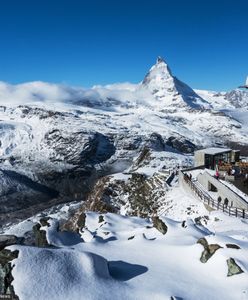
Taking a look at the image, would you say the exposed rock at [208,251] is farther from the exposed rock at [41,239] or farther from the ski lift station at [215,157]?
the ski lift station at [215,157]

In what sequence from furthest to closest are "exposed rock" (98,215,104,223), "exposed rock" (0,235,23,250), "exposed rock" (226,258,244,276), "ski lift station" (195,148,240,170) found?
1. "ski lift station" (195,148,240,170)
2. "exposed rock" (98,215,104,223)
3. "exposed rock" (0,235,23,250)
4. "exposed rock" (226,258,244,276)

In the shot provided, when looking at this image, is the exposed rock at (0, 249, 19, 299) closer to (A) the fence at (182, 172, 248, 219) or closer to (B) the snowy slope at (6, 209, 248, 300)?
(B) the snowy slope at (6, 209, 248, 300)

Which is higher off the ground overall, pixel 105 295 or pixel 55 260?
pixel 55 260

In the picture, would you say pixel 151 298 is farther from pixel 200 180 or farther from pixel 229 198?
pixel 200 180

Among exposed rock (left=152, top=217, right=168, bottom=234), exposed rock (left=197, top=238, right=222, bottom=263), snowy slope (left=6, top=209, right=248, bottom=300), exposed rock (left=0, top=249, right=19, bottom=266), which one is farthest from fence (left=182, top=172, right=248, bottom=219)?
exposed rock (left=0, top=249, right=19, bottom=266)

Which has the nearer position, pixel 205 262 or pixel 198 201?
pixel 205 262

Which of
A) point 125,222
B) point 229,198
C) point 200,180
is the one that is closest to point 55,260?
point 125,222

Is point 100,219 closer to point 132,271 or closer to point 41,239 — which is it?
point 41,239
